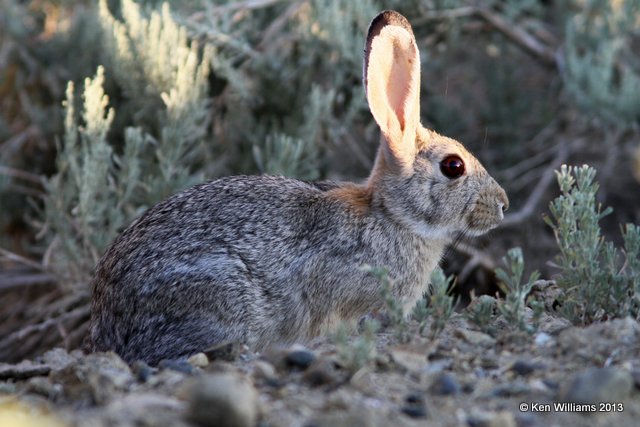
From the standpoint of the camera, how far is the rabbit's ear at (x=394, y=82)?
15.3 ft

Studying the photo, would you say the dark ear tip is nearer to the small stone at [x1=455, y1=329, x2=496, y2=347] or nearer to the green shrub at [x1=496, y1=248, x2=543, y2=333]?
the green shrub at [x1=496, y1=248, x2=543, y2=333]

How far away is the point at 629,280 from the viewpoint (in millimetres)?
3904

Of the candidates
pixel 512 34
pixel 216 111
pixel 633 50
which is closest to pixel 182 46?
pixel 216 111

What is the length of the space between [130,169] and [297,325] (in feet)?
5.37

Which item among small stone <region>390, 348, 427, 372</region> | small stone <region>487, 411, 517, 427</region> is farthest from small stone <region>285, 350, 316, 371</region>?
small stone <region>487, 411, 517, 427</region>

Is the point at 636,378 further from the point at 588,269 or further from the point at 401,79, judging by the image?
the point at 401,79

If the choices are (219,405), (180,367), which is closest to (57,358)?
(180,367)

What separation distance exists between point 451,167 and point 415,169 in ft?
0.62

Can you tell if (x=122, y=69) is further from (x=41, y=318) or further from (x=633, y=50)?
(x=633, y=50)

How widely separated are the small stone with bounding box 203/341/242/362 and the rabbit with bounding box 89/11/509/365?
0.24 meters

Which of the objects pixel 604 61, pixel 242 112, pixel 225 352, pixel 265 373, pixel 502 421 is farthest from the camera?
pixel 604 61

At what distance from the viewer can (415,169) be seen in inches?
191

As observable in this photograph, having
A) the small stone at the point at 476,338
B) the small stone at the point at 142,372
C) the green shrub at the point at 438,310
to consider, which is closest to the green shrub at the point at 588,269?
the small stone at the point at 476,338

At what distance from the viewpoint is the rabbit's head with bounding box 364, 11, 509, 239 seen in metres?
4.74
